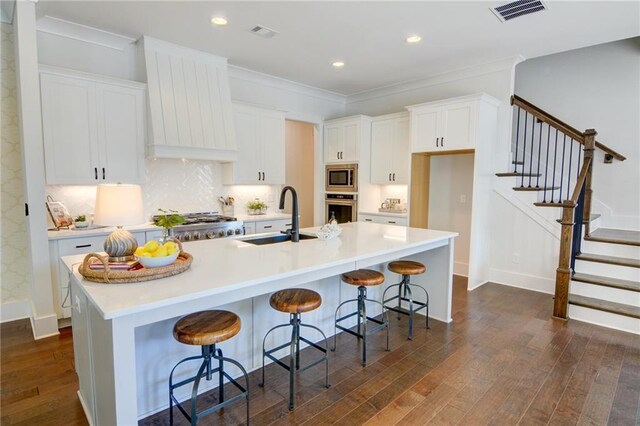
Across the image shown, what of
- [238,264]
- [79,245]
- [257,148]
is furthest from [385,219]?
[79,245]

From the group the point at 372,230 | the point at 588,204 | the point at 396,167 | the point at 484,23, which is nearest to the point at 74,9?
the point at 372,230

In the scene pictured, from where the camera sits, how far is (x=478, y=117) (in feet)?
14.4

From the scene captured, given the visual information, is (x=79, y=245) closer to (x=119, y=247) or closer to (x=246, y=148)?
(x=119, y=247)

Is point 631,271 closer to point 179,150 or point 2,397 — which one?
point 179,150

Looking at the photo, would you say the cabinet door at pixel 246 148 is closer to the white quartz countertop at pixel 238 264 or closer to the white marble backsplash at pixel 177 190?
the white marble backsplash at pixel 177 190

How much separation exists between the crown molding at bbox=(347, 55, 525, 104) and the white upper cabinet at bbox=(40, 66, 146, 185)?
3.73 metres

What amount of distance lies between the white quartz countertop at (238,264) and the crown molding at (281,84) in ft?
9.55

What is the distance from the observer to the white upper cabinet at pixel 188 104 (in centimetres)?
394

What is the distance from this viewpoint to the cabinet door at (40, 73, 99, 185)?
3344 millimetres

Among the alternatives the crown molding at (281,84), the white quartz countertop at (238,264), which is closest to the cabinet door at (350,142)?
the crown molding at (281,84)

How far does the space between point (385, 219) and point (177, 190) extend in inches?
121

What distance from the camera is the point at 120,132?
12.5 feet

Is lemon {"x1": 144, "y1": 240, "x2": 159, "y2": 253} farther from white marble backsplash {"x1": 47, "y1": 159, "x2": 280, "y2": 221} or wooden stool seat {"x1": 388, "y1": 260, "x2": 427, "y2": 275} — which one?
white marble backsplash {"x1": 47, "y1": 159, "x2": 280, "y2": 221}

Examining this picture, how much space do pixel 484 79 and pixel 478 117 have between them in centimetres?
85
